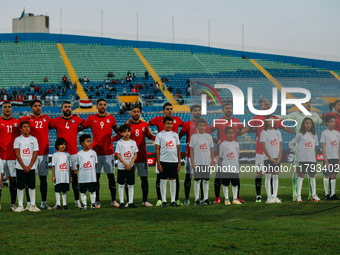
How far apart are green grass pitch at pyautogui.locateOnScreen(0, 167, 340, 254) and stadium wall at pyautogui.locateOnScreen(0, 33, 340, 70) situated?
41.0m

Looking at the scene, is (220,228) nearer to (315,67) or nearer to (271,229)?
(271,229)

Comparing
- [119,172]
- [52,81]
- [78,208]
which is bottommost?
[78,208]

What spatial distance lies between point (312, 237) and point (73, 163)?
5.12 metres

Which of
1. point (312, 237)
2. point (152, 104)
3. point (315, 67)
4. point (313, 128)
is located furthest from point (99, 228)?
point (315, 67)

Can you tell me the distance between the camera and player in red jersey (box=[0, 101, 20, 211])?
407 inches

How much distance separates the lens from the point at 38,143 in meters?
10.5

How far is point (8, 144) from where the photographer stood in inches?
409

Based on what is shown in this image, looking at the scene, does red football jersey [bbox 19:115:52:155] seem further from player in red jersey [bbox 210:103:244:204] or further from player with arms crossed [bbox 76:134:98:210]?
player in red jersey [bbox 210:103:244:204]

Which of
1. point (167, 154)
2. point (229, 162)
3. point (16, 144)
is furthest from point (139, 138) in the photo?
point (16, 144)

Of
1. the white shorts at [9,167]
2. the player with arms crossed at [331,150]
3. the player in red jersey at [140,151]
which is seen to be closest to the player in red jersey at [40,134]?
the white shorts at [9,167]

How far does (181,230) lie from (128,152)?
3134 millimetres

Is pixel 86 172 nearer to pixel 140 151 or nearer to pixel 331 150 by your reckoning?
pixel 140 151

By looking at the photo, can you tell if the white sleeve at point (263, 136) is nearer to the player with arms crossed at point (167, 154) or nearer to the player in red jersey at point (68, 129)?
the player with arms crossed at point (167, 154)

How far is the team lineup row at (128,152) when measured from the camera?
1030cm
